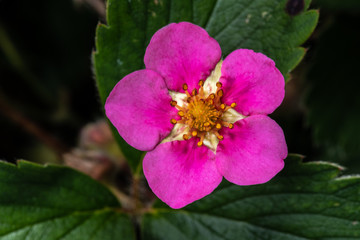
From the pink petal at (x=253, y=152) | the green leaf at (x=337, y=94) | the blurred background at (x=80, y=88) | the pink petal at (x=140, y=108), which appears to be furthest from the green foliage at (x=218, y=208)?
the green leaf at (x=337, y=94)

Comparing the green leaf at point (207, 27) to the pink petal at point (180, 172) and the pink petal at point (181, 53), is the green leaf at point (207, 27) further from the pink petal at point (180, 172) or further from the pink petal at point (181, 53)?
the pink petal at point (180, 172)

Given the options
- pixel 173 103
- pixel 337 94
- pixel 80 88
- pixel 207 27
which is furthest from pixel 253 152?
pixel 80 88

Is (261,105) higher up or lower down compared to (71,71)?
higher up

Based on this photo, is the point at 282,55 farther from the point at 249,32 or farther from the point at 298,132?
the point at 298,132

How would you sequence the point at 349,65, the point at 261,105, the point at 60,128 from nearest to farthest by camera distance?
the point at 261,105 → the point at 349,65 → the point at 60,128

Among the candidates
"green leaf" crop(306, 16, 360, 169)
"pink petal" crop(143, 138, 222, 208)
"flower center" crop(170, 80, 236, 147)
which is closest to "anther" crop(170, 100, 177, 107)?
"flower center" crop(170, 80, 236, 147)

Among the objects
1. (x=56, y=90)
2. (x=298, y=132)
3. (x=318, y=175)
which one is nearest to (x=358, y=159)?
(x=298, y=132)

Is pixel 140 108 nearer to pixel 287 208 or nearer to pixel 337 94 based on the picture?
pixel 287 208
